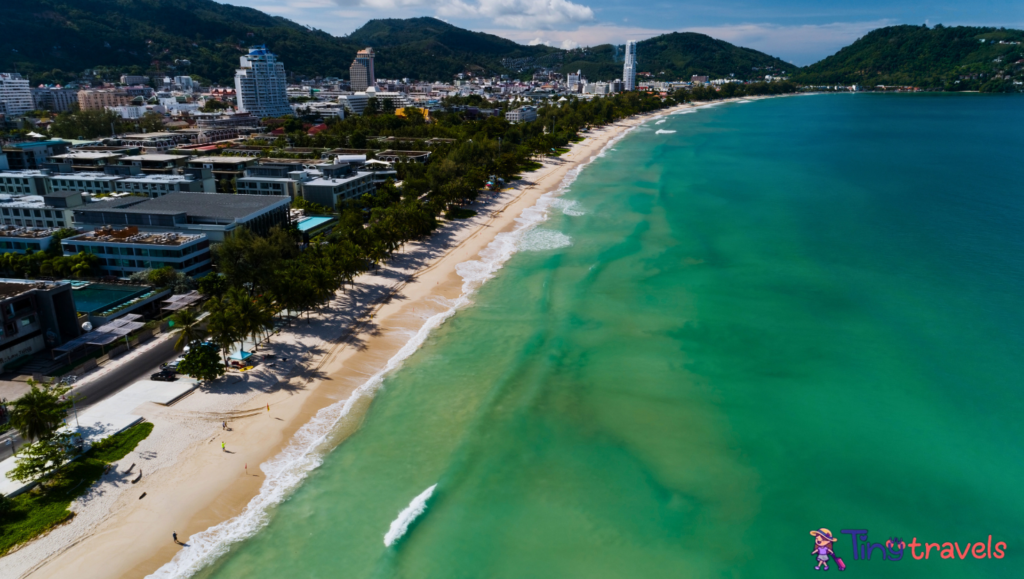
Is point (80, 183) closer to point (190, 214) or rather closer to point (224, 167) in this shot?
point (224, 167)

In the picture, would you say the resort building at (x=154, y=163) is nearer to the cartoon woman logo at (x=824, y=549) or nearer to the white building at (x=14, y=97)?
the cartoon woman logo at (x=824, y=549)

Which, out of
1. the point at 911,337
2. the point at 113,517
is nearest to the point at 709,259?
the point at 911,337

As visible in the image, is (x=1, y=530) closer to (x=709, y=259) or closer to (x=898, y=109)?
(x=709, y=259)

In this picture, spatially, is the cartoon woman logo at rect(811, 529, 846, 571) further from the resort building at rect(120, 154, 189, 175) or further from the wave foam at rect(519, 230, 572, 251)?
the resort building at rect(120, 154, 189, 175)

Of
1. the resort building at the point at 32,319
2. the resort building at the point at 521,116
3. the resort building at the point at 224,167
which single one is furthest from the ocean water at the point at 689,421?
the resort building at the point at 521,116

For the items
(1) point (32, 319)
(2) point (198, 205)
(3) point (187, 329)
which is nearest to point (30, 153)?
(2) point (198, 205)
